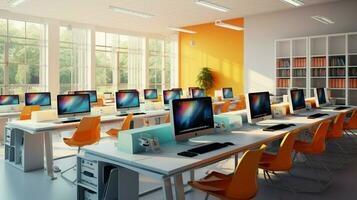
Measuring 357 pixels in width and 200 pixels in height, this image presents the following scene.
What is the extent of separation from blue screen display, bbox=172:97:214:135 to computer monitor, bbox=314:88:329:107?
14.3 feet

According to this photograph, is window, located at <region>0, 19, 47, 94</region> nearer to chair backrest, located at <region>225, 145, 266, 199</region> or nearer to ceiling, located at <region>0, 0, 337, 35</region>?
ceiling, located at <region>0, 0, 337, 35</region>

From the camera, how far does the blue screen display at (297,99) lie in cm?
573

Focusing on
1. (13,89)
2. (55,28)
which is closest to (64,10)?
(55,28)

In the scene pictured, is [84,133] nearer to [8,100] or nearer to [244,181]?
[244,181]

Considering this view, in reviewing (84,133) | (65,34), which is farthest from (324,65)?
(65,34)

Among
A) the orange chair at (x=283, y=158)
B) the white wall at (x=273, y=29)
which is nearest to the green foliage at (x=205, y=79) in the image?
the white wall at (x=273, y=29)

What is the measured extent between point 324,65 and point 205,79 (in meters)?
4.64

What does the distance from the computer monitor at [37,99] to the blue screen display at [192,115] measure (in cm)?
501

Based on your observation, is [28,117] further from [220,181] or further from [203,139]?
[220,181]

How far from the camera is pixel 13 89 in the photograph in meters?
10.2

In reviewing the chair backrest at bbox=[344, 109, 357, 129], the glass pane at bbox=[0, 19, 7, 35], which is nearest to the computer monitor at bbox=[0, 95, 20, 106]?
the glass pane at bbox=[0, 19, 7, 35]

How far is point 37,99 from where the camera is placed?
7.17 metres

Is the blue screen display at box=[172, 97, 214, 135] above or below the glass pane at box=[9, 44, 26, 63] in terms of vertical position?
below

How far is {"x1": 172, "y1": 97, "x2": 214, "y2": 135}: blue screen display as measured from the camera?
313 cm
